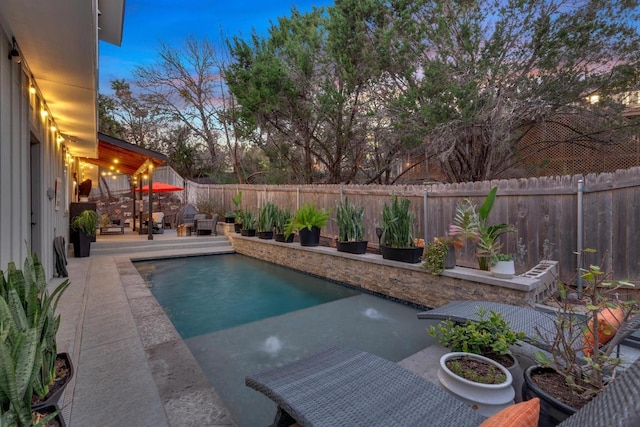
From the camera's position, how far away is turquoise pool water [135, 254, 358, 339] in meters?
4.86

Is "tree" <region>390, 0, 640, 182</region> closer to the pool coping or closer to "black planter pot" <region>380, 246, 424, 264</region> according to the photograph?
"black planter pot" <region>380, 246, 424, 264</region>

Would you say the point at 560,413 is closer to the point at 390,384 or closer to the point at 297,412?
the point at 390,384

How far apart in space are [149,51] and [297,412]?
2182cm

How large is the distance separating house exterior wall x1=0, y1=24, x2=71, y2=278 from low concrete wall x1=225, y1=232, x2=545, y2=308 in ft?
15.2

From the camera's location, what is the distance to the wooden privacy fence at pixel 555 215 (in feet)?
13.5

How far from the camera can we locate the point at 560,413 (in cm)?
167

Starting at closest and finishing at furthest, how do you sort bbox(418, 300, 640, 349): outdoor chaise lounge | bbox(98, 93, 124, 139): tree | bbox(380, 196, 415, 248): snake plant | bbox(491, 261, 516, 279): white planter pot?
bbox(418, 300, 640, 349): outdoor chaise lounge → bbox(491, 261, 516, 279): white planter pot → bbox(380, 196, 415, 248): snake plant → bbox(98, 93, 124, 139): tree

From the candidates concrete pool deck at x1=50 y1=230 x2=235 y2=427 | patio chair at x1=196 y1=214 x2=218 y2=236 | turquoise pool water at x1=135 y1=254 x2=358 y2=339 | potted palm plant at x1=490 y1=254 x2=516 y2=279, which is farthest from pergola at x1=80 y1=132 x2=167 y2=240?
potted palm plant at x1=490 y1=254 x2=516 y2=279

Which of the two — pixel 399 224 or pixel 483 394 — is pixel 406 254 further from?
pixel 483 394

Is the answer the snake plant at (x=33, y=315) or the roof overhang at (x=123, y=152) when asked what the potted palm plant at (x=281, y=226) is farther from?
the snake plant at (x=33, y=315)

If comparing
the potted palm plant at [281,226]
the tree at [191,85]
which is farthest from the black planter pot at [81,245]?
the tree at [191,85]

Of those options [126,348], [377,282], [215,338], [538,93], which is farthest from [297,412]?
[538,93]

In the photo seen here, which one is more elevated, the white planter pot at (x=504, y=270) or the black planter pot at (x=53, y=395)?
the white planter pot at (x=504, y=270)

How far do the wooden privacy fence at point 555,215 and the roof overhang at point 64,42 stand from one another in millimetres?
5372
